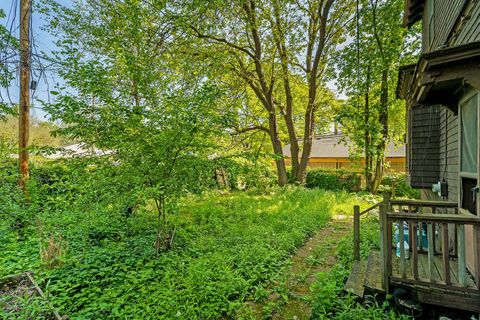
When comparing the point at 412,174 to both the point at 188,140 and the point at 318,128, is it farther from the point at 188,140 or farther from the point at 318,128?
the point at 318,128

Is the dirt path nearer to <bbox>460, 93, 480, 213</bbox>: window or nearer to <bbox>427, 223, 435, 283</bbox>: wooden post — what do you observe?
<bbox>427, 223, 435, 283</bbox>: wooden post

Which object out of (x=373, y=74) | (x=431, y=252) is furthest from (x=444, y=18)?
(x=373, y=74)

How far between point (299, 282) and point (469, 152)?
280 cm

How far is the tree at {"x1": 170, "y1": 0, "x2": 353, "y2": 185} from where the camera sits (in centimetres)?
959

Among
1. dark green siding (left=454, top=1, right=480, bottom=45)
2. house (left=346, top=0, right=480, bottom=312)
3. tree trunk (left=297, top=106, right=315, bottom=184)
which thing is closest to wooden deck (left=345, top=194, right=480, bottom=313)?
house (left=346, top=0, right=480, bottom=312)

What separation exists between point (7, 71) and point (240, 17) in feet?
25.8

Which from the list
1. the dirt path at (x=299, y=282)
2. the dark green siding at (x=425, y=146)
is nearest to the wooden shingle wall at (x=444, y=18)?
the dark green siding at (x=425, y=146)

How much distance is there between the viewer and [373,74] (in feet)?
→ 35.5

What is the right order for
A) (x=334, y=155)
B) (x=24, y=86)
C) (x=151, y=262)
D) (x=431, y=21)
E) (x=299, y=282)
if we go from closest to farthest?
1. (x=299, y=282)
2. (x=151, y=262)
3. (x=431, y=21)
4. (x=24, y=86)
5. (x=334, y=155)

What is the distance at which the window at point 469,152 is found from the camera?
113 inches

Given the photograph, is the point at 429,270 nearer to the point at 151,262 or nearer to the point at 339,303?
the point at 339,303

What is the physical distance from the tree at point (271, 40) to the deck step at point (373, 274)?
8.33m

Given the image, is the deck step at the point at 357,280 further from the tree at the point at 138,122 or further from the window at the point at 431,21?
the window at the point at 431,21

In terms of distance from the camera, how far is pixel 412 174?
5.59m
